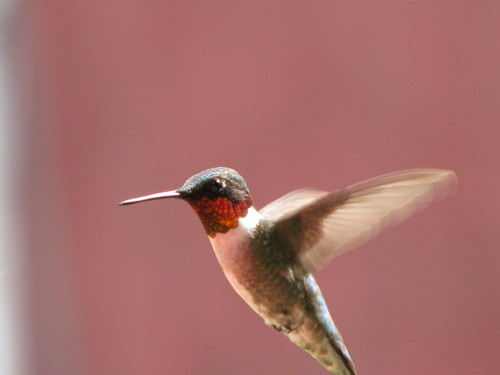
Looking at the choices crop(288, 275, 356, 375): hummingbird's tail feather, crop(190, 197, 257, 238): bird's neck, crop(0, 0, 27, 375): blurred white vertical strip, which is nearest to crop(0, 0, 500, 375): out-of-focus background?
crop(0, 0, 27, 375): blurred white vertical strip

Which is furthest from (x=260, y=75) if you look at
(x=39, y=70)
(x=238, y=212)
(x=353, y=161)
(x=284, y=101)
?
(x=238, y=212)

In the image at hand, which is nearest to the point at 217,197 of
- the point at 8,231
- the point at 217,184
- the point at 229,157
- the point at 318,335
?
the point at 217,184

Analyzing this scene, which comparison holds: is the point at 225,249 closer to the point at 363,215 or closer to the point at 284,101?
the point at 363,215

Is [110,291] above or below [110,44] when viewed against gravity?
below

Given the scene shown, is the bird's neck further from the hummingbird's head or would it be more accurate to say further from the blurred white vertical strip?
the blurred white vertical strip

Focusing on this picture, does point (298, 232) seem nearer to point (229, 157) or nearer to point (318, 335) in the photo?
point (318, 335)

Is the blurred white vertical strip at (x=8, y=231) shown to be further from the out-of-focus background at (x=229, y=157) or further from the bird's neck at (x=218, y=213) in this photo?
the bird's neck at (x=218, y=213)
